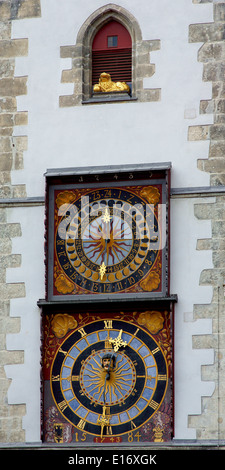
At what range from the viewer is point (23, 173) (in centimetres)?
1869

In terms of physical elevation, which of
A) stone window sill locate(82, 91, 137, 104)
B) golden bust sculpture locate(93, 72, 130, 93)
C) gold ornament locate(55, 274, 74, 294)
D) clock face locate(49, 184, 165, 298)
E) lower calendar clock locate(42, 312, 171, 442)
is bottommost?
lower calendar clock locate(42, 312, 171, 442)

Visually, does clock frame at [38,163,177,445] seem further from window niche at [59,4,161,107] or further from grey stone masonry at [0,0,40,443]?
window niche at [59,4,161,107]

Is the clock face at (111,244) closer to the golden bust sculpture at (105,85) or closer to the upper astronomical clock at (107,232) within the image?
the upper astronomical clock at (107,232)

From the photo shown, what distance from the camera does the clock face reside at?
1816 cm

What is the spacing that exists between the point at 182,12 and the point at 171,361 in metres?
3.71

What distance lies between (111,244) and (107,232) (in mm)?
134

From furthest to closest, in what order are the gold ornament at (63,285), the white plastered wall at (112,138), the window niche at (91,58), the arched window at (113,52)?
1. the arched window at (113,52)
2. the window niche at (91,58)
3. the gold ornament at (63,285)
4. the white plastered wall at (112,138)

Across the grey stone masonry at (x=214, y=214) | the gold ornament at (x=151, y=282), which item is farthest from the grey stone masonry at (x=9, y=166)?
the grey stone masonry at (x=214, y=214)

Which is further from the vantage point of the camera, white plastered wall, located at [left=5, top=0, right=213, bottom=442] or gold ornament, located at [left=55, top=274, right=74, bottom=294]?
gold ornament, located at [left=55, top=274, right=74, bottom=294]

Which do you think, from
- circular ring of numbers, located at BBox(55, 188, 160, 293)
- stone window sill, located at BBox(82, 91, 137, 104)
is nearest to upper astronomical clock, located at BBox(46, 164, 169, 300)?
circular ring of numbers, located at BBox(55, 188, 160, 293)

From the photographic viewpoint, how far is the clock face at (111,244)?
18156 mm

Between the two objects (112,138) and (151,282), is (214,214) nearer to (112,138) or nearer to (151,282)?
(151,282)

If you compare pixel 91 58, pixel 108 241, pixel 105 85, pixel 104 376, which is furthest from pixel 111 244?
pixel 91 58
